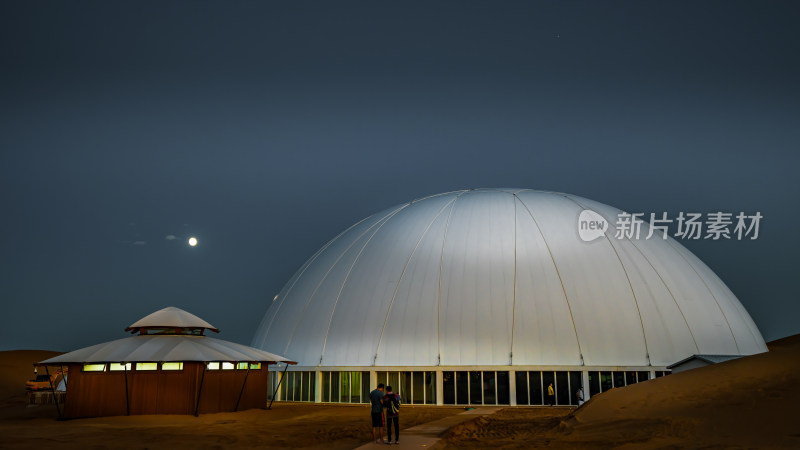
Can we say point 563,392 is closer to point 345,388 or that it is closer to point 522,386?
point 522,386

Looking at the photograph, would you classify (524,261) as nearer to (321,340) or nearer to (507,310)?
(507,310)

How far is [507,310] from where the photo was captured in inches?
1423

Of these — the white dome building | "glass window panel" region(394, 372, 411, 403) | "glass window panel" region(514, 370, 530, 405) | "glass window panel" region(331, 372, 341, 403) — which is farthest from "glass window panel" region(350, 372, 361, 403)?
"glass window panel" region(514, 370, 530, 405)

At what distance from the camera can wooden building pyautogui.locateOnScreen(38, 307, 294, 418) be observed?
28.5m

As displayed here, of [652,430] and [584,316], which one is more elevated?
[584,316]

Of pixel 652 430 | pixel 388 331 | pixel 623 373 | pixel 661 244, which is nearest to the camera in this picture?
pixel 652 430

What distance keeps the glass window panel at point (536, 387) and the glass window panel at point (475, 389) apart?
2750mm

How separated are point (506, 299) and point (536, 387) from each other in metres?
5.37

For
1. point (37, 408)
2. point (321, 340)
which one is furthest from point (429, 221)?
point (37, 408)

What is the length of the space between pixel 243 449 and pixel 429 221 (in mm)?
27025

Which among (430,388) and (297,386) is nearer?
(430,388)

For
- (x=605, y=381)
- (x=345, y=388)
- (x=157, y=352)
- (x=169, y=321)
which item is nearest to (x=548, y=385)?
(x=605, y=381)

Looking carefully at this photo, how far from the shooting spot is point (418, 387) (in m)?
35.3

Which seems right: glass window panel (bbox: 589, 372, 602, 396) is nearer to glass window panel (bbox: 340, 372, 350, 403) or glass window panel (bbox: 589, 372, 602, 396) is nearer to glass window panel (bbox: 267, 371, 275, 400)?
glass window panel (bbox: 340, 372, 350, 403)
